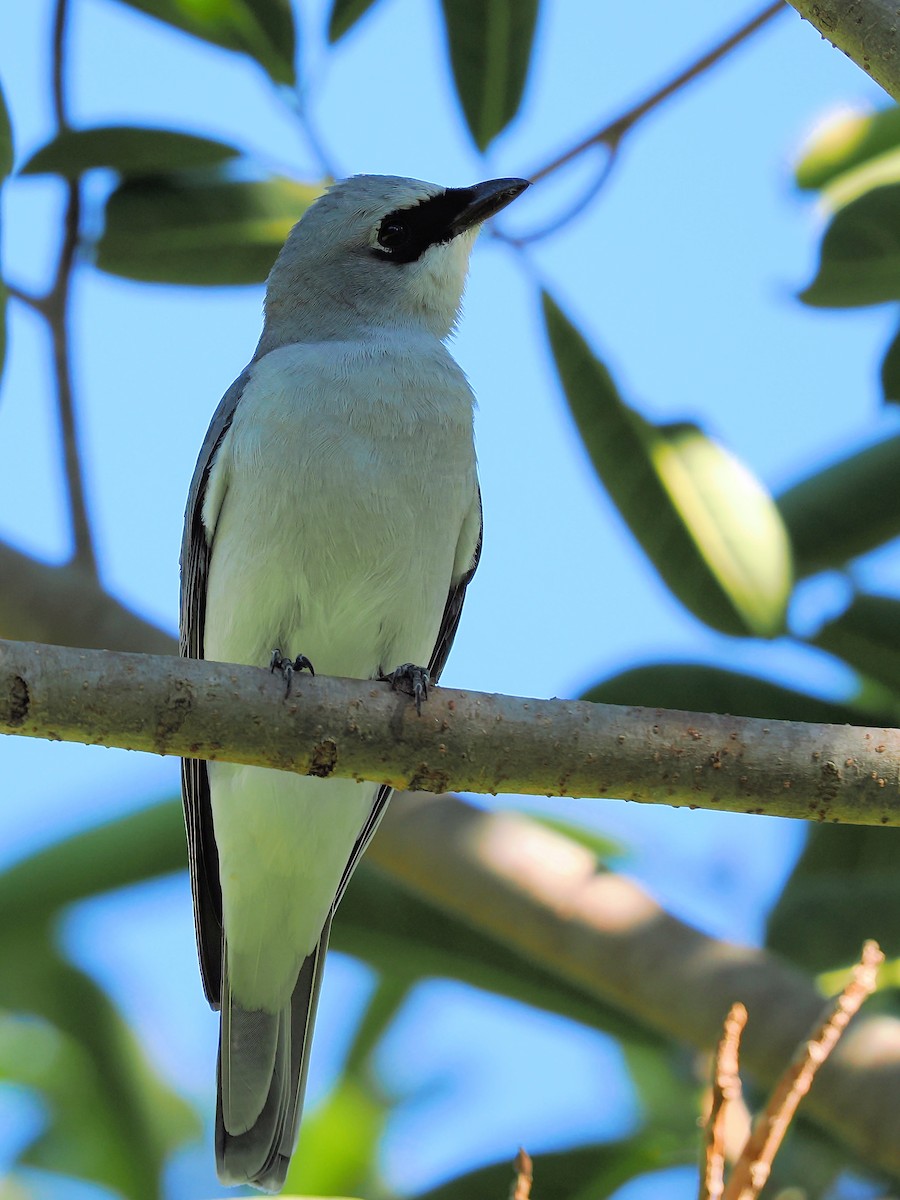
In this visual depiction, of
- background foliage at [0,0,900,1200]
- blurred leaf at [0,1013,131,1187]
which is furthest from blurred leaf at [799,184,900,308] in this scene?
blurred leaf at [0,1013,131,1187]

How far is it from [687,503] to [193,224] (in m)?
2.19

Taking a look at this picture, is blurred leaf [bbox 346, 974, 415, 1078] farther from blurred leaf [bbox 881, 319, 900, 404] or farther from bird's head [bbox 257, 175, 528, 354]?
blurred leaf [bbox 881, 319, 900, 404]

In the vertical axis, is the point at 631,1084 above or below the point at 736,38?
below

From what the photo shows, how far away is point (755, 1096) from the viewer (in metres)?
4.68

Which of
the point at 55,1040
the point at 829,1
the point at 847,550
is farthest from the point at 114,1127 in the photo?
the point at 829,1

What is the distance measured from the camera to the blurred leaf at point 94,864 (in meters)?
4.85

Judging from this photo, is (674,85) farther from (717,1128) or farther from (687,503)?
(717,1128)

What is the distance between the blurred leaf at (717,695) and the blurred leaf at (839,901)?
57cm

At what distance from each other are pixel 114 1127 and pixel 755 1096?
2412 millimetres

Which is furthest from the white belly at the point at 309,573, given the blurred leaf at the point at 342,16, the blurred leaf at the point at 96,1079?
the blurred leaf at the point at 342,16

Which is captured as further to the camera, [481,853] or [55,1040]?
[55,1040]

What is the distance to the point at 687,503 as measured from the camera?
14.7 feet

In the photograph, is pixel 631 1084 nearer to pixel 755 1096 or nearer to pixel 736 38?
pixel 755 1096

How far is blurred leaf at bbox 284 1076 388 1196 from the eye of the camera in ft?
17.4
